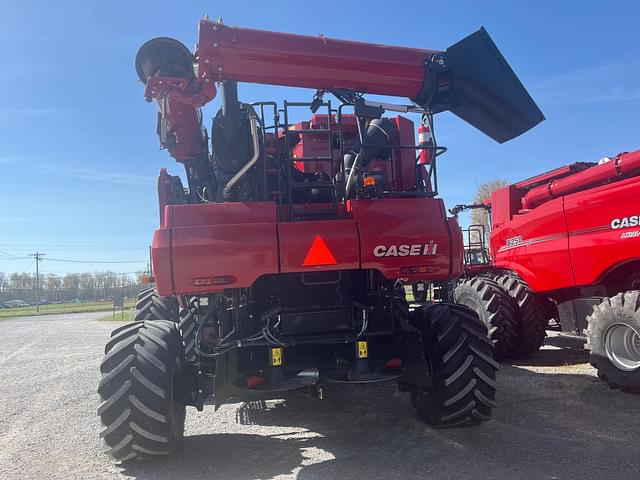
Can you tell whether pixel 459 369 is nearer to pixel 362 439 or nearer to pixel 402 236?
pixel 362 439

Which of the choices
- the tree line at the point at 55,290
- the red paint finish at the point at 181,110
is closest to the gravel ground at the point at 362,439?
the red paint finish at the point at 181,110

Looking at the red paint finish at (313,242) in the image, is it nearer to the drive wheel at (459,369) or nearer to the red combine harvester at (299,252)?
the red combine harvester at (299,252)

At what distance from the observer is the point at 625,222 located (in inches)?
246

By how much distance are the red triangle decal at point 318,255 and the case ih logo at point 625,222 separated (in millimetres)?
4266

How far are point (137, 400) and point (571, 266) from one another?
6015 millimetres

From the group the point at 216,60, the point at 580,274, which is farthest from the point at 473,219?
the point at 216,60

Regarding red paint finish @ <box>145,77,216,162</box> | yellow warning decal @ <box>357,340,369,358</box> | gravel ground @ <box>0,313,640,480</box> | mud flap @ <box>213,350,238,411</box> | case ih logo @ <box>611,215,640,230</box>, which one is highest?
red paint finish @ <box>145,77,216,162</box>

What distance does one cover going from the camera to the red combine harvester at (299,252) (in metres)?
3.93

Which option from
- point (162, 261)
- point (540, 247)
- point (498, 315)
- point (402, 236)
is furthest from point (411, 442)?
point (540, 247)

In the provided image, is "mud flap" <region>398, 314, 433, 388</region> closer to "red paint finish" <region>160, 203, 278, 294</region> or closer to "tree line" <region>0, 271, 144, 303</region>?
"red paint finish" <region>160, 203, 278, 294</region>

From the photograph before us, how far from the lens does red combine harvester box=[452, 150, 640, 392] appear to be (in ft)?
20.1

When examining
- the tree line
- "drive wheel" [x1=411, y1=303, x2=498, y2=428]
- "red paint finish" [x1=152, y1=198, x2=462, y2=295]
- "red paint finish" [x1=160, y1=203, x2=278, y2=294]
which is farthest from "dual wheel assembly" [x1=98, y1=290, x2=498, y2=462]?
the tree line

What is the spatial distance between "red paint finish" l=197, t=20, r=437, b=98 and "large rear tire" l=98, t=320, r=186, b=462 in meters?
2.30

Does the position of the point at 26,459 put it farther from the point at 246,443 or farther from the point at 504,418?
the point at 504,418
